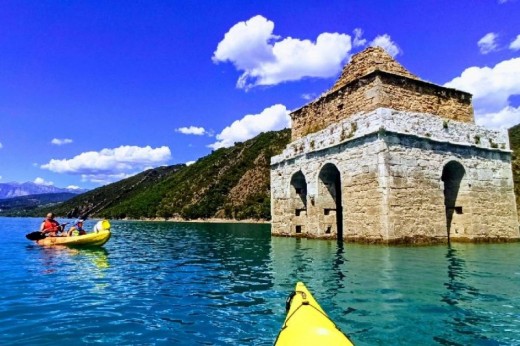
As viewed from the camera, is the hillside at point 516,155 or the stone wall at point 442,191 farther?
the hillside at point 516,155

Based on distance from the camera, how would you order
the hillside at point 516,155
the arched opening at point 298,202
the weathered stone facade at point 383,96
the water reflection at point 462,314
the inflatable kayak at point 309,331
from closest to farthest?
the inflatable kayak at point 309,331, the water reflection at point 462,314, the weathered stone facade at point 383,96, the arched opening at point 298,202, the hillside at point 516,155

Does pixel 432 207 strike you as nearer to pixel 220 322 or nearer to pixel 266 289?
pixel 266 289

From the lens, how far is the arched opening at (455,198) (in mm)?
17172

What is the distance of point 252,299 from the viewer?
6930 mm

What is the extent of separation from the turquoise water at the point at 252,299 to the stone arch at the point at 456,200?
4.62 m

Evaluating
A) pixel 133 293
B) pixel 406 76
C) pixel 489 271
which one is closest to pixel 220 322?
pixel 133 293

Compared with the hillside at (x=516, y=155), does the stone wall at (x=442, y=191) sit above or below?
below

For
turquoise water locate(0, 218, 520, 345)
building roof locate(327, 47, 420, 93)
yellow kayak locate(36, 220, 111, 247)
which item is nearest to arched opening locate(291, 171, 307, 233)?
building roof locate(327, 47, 420, 93)

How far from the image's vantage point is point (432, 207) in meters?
15.4

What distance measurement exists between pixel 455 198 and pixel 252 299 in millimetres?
14349

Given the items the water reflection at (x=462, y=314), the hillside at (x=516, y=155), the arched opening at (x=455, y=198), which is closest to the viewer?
the water reflection at (x=462, y=314)

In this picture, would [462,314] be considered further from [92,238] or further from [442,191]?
[92,238]

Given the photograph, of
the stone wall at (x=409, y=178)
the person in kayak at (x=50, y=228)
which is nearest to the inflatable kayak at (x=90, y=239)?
the person in kayak at (x=50, y=228)

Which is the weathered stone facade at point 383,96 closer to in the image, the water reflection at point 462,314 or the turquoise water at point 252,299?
the turquoise water at point 252,299
